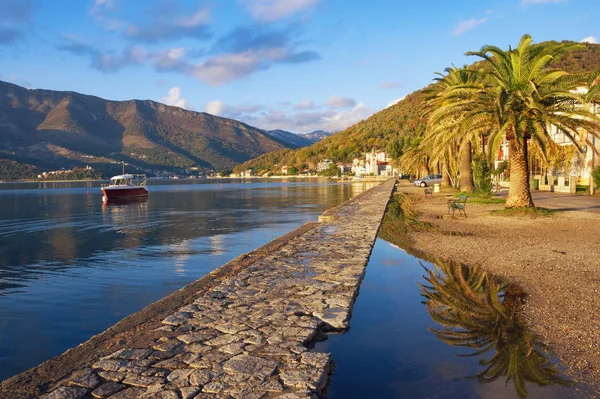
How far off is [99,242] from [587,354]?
1660cm

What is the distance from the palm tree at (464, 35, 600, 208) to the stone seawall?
10.4 m

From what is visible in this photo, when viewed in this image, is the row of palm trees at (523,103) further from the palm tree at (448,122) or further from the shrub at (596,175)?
A: the shrub at (596,175)

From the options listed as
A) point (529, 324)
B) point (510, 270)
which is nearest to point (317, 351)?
point (529, 324)

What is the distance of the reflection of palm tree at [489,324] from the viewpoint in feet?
15.0

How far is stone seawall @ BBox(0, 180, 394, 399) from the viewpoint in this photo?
4023mm

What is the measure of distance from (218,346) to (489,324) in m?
3.33

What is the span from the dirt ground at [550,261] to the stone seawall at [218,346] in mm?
2433

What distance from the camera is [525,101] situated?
15914 mm

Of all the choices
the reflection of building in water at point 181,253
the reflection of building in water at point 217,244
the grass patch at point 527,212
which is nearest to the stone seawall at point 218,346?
the reflection of building in water at point 181,253

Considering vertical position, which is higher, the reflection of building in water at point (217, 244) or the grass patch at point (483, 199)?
the grass patch at point (483, 199)

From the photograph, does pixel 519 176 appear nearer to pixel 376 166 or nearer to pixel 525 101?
pixel 525 101

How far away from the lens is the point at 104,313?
318 inches

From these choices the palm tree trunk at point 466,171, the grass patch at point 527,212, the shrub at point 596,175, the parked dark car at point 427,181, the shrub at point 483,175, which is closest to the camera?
the grass patch at point 527,212

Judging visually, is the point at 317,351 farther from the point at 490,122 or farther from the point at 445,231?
the point at 490,122
